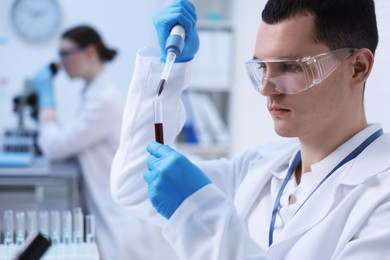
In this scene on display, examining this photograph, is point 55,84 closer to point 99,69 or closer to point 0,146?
point 0,146

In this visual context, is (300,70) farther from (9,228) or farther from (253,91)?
(253,91)

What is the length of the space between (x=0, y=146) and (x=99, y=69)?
2.54 ft

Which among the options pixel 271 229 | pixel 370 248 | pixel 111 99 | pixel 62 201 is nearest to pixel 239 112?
pixel 111 99

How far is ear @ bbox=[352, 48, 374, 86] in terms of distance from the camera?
1142mm

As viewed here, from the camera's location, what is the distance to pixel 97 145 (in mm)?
2801

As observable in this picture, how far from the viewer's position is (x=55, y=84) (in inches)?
153

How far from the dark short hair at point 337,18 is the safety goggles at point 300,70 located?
0.03 metres

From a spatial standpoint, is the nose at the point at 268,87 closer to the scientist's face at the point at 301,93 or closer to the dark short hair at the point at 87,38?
the scientist's face at the point at 301,93

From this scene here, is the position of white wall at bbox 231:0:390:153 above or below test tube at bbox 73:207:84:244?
above

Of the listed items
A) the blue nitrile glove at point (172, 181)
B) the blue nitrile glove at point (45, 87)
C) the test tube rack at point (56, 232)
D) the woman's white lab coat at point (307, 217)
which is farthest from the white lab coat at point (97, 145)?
the blue nitrile glove at point (172, 181)

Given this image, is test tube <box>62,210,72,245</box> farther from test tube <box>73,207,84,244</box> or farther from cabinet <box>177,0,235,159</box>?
cabinet <box>177,0,235,159</box>

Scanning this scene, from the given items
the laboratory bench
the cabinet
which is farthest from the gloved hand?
the cabinet

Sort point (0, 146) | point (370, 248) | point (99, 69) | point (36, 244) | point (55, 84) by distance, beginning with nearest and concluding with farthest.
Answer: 1. point (36, 244)
2. point (370, 248)
3. point (99, 69)
4. point (0, 146)
5. point (55, 84)

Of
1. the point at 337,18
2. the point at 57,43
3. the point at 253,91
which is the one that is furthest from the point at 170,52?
the point at 57,43
